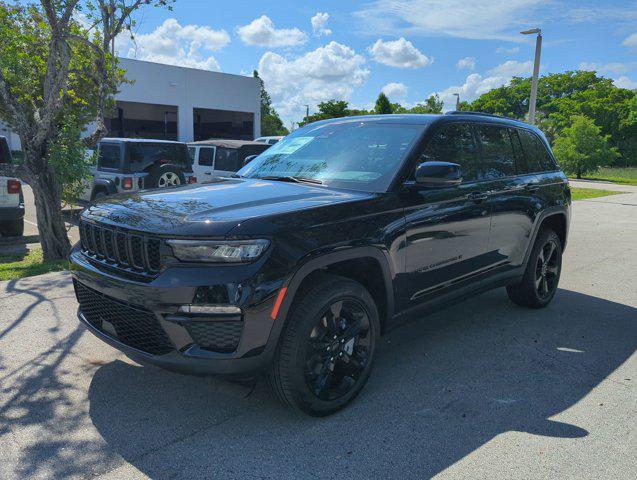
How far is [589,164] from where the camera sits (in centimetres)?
2964

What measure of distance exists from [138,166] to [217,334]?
29.2 feet

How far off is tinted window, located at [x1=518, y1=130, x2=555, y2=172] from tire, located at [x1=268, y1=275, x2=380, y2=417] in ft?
8.81

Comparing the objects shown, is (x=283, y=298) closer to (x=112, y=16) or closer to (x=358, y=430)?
(x=358, y=430)

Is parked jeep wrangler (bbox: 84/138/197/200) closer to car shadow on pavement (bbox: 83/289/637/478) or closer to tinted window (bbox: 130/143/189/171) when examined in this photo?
tinted window (bbox: 130/143/189/171)

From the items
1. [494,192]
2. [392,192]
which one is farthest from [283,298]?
[494,192]

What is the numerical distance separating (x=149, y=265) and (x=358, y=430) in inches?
58.7

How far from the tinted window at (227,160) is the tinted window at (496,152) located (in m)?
8.50

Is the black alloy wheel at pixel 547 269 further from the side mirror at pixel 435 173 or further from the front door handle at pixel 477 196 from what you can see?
the side mirror at pixel 435 173

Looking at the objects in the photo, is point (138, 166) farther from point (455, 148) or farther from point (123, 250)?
point (123, 250)

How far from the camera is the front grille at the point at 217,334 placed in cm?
270

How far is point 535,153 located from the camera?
5.24 meters

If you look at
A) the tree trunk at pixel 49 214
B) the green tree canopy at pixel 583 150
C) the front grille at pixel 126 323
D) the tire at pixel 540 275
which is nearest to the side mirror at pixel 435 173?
the front grille at pixel 126 323

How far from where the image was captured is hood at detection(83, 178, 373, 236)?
279 centimetres

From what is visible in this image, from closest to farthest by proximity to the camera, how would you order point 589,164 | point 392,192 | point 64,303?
point 392,192 < point 64,303 < point 589,164
